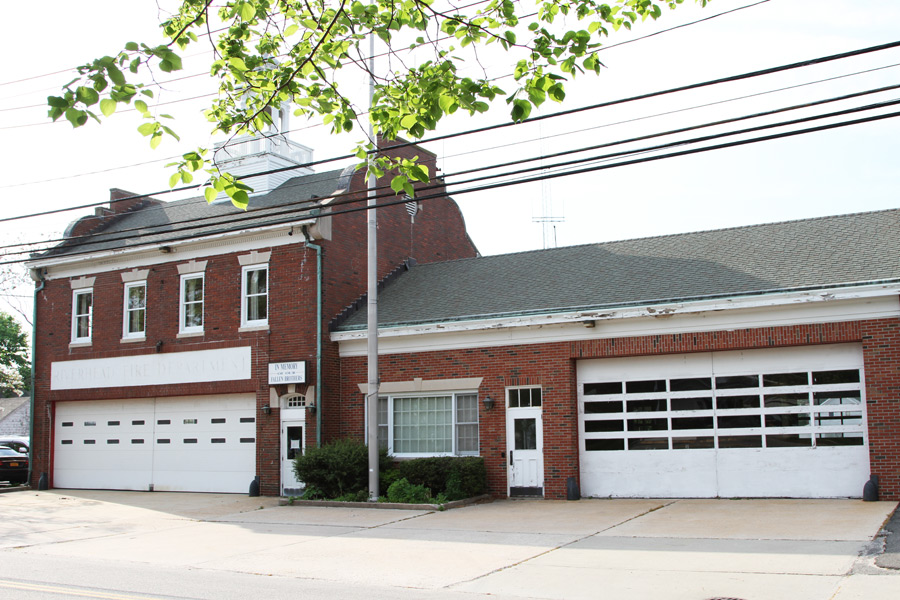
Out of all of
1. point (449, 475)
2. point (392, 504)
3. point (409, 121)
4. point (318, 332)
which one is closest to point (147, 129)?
point (409, 121)

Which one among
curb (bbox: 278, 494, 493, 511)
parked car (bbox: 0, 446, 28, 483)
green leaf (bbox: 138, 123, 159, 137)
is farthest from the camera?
parked car (bbox: 0, 446, 28, 483)

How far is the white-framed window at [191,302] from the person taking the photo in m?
23.1

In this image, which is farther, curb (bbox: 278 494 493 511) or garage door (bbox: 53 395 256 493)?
garage door (bbox: 53 395 256 493)

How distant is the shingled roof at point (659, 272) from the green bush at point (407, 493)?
3.91m

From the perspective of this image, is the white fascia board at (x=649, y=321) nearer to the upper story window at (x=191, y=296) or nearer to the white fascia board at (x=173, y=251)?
the white fascia board at (x=173, y=251)

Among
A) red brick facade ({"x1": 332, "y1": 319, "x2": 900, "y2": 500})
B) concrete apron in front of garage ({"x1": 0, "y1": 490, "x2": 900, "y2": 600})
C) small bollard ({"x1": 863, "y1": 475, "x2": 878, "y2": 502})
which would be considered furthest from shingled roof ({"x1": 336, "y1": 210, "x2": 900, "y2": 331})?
concrete apron in front of garage ({"x1": 0, "y1": 490, "x2": 900, "y2": 600})

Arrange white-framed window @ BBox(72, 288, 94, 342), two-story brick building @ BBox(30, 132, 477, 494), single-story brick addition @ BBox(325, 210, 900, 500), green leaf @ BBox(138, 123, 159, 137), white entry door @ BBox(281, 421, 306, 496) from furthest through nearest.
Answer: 1. white-framed window @ BBox(72, 288, 94, 342)
2. two-story brick building @ BBox(30, 132, 477, 494)
3. white entry door @ BBox(281, 421, 306, 496)
4. single-story brick addition @ BBox(325, 210, 900, 500)
5. green leaf @ BBox(138, 123, 159, 137)

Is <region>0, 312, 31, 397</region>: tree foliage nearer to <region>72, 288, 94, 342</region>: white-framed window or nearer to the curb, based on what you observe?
<region>72, 288, 94, 342</region>: white-framed window

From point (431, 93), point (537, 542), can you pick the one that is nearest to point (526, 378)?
point (537, 542)

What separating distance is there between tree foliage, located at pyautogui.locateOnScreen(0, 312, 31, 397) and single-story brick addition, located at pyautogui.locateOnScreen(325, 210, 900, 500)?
53393 mm

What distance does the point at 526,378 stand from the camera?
18.8 metres

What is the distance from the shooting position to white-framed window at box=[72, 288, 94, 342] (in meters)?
25.3

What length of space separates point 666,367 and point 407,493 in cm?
608

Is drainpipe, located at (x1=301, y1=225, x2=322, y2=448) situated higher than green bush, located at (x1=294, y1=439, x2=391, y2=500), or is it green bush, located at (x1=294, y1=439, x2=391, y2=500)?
drainpipe, located at (x1=301, y1=225, x2=322, y2=448)
